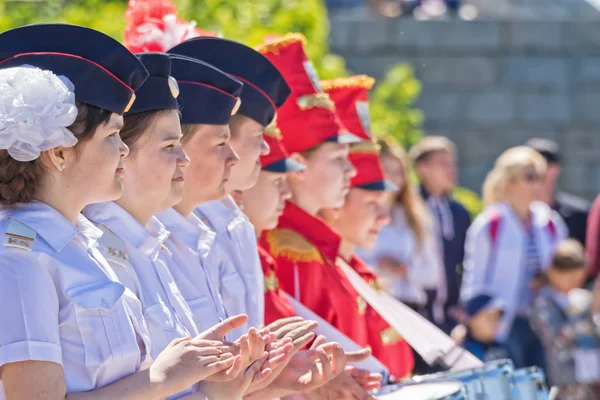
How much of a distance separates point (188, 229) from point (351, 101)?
1741 millimetres

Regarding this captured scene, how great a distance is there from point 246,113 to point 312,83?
0.85 m

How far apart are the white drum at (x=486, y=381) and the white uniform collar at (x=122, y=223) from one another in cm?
119

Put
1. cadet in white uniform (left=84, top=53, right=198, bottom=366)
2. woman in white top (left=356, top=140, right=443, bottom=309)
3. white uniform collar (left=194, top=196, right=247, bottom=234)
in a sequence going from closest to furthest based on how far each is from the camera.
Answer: cadet in white uniform (left=84, top=53, right=198, bottom=366), white uniform collar (left=194, top=196, right=247, bottom=234), woman in white top (left=356, top=140, right=443, bottom=309)

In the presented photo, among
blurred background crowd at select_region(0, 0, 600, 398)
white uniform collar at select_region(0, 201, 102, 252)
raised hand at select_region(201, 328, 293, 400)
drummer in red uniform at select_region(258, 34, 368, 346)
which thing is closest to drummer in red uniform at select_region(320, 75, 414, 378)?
drummer in red uniform at select_region(258, 34, 368, 346)

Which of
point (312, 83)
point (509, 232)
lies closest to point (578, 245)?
point (509, 232)

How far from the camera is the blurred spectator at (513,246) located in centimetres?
802

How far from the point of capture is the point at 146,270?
3246 mm

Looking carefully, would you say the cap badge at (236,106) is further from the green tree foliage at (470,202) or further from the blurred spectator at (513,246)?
the green tree foliage at (470,202)

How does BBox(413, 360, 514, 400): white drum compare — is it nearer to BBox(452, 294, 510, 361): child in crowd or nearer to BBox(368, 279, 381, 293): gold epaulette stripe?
BBox(368, 279, 381, 293): gold epaulette stripe

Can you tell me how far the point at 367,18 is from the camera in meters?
14.2

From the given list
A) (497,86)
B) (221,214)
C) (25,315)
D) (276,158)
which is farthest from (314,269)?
(497,86)

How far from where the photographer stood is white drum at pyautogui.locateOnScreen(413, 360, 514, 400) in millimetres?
4013

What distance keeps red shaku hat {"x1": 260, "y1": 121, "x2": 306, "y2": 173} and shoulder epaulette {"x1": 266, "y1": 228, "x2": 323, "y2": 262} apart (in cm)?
29

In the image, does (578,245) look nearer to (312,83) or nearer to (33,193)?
(312,83)
